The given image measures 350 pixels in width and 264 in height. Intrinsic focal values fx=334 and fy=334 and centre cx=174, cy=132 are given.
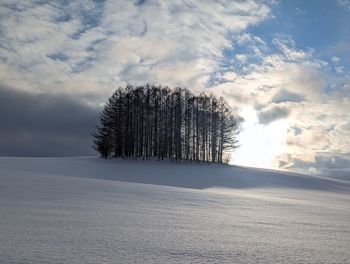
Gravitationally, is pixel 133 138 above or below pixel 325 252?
above

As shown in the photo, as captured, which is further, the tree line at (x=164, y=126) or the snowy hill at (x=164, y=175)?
the tree line at (x=164, y=126)

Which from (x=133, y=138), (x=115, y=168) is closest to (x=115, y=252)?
(x=115, y=168)

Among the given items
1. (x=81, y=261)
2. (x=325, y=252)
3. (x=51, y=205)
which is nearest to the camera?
(x=81, y=261)

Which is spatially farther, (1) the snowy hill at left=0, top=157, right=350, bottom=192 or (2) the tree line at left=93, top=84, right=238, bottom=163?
(2) the tree line at left=93, top=84, right=238, bottom=163

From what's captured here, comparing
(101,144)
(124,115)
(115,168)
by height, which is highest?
(124,115)

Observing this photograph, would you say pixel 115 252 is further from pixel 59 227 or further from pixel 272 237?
pixel 272 237

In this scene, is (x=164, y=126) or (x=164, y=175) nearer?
(x=164, y=175)

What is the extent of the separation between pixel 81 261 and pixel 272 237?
2.37m

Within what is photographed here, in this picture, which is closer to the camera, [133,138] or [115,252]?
[115,252]

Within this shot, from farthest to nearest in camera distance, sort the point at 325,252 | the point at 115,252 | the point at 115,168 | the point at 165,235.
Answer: the point at 115,168
the point at 165,235
the point at 325,252
the point at 115,252

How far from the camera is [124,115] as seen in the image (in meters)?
43.6

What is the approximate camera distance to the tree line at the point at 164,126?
4200 centimetres

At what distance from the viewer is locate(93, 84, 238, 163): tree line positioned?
4200 cm

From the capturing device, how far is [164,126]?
43188 millimetres
